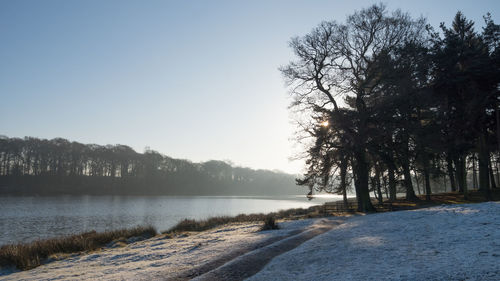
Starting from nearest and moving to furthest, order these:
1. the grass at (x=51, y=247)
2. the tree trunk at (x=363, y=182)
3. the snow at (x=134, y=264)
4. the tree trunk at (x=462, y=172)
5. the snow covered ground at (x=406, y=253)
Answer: the snow covered ground at (x=406, y=253), the snow at (x=134, y=264), the grass at (x=51, y=247), the tree trunk at (x=363, y=182), the tree trunk at (x=462, y=172)

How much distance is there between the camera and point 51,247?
1811cm

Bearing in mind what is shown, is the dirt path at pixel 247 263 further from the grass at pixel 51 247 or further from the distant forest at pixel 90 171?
the distant forest at pixel 90 171

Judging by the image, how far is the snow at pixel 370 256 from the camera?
739cm

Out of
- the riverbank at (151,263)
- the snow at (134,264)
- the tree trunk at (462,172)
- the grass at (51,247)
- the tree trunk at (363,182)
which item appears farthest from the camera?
the tree trunk at (462,172)

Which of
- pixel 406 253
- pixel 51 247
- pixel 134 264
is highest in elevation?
pixel 406 253

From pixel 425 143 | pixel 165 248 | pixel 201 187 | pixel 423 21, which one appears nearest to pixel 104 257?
pixel 165 248

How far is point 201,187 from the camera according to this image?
156 m

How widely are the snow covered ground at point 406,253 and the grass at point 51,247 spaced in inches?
545

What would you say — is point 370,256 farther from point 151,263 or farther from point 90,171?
point 90,171

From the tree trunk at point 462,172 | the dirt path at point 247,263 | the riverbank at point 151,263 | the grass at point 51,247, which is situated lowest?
the grass at point 51,247

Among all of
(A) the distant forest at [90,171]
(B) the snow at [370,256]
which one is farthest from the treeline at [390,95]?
(A) the distant forest at [90,171]

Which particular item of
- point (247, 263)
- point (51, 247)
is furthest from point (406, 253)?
point (51, 247)

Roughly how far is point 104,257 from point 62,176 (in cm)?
11158

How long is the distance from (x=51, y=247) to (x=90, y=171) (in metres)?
115
